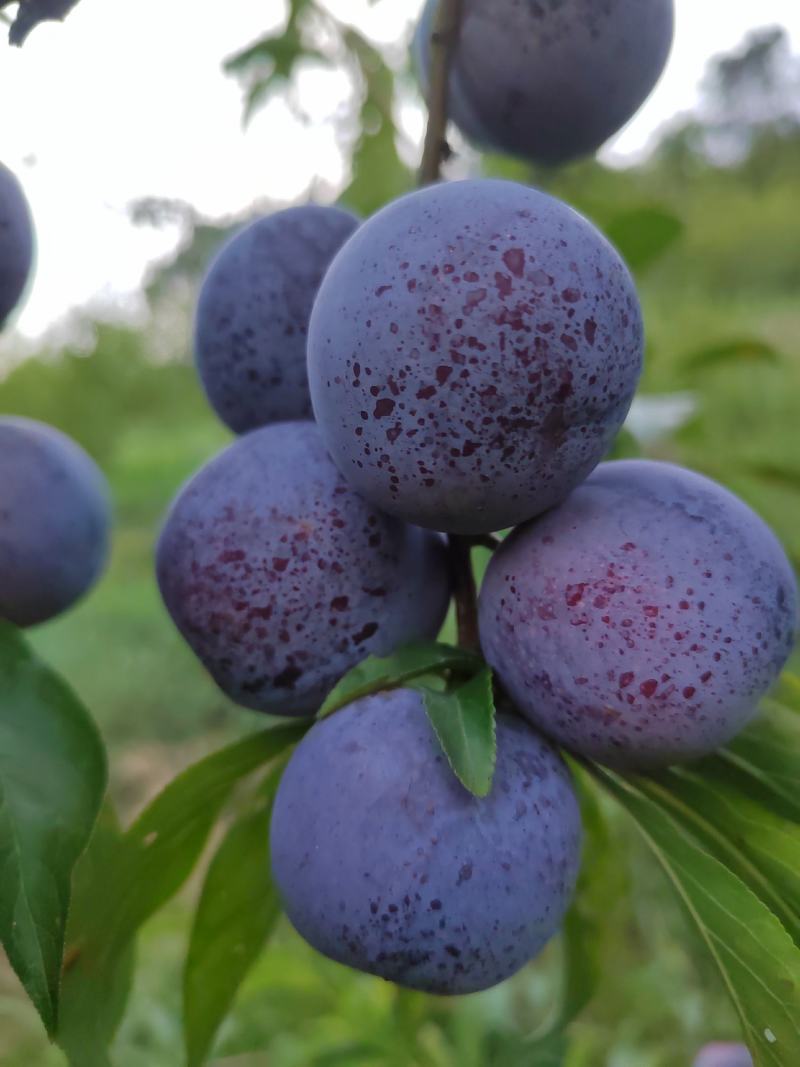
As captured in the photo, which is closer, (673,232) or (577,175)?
(673,232)

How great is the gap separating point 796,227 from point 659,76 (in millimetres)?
9023

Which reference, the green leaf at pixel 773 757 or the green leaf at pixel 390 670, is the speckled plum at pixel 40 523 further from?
the green leaf at pixel 773 757

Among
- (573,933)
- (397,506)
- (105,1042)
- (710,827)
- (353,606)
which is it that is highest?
(397,506)

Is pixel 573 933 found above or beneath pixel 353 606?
beneath

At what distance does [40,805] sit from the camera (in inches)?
26.2

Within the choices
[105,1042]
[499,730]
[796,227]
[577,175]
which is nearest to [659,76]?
[499,730]

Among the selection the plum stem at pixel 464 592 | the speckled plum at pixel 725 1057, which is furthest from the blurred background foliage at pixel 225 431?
the plum stem at pixel 464 592

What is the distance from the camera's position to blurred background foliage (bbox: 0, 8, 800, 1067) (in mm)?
1426

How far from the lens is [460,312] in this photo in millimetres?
618

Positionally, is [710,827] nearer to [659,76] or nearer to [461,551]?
[461,551]

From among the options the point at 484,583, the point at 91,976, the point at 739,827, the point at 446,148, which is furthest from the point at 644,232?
the point at 91,976

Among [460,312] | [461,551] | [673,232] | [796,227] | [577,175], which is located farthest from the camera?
[796,227]

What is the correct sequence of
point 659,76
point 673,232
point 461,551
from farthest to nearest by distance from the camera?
point 673,232 < point 659,76 < point 461,551

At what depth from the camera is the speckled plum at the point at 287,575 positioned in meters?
0.76
